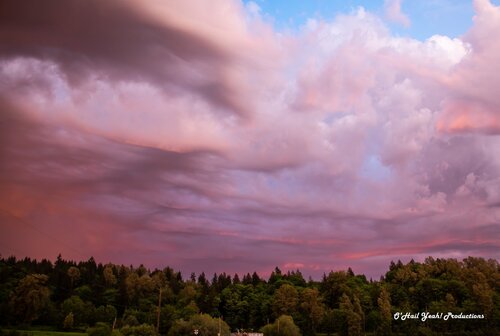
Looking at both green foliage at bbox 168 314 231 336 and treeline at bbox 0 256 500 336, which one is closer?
green foliage at bbox 168 314 231 336

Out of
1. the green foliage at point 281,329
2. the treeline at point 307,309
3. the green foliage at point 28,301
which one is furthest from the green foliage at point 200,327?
the green foliage at point 28,301

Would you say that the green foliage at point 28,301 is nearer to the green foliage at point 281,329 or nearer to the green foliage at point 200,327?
→ the green foliage at point 200,327

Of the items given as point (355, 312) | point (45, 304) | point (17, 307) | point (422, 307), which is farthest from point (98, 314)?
point (422, 307)

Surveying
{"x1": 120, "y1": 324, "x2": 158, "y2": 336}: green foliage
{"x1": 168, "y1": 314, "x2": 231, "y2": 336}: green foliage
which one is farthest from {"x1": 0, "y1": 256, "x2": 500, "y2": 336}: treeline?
{"x1": 120, "y1": 324, "x2": 158, "y2": 336}: green foliage

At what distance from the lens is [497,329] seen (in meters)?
154

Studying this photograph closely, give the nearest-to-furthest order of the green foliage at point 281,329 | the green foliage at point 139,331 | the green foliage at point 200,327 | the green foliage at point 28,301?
1. the green foliage at point 139,331
2. the green foliage at point 200,327
3. the green foliage at point 281,329
4. the green foliage at point 28,301

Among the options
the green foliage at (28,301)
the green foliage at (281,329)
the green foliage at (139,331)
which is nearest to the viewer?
the green foliage at (139,331)

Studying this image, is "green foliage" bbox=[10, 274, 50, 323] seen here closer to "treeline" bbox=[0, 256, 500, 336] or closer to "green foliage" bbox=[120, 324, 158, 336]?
"treeline" bbox=[0, 256, 500, 336]

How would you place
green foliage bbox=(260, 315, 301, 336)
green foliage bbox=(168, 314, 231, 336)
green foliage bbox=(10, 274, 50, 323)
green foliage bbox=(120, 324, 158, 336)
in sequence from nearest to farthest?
green foliage bbox=(120, 324, 158, 336)
green foliage bbox=(168, 314, 231, 336)
green foliage bbox=(260, 315, 301, 336)
green foliage bbox=(10, 274, 50, 323)

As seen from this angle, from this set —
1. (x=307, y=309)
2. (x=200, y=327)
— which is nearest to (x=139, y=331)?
(x=200, y=327)

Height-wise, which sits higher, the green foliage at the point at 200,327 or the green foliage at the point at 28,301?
the green foliage at the point at 28,301

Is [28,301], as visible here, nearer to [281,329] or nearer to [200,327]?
[200,327]

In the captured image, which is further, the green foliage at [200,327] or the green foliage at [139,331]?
the green foliage at [200,327]

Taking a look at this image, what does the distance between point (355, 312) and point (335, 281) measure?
3217 cm
